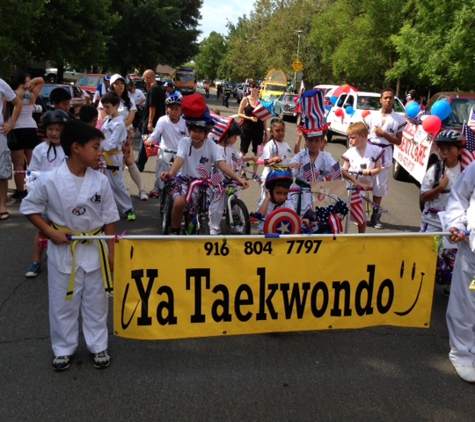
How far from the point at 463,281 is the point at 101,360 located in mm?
2667

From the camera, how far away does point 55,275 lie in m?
3.67

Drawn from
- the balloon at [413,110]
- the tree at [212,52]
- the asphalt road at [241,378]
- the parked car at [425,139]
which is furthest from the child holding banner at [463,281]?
the tree at [212,52]

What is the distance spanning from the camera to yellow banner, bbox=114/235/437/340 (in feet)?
11.8

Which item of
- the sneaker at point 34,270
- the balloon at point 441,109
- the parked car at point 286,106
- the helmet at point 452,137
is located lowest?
the sneaker at point 34,270

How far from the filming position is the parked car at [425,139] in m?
9.79

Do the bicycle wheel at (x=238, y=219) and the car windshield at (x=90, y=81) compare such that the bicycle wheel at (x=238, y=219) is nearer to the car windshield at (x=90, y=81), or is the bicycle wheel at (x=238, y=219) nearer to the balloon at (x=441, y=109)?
the balloon at (x=441, y=109)

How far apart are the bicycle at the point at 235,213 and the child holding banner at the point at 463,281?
245 centimetres

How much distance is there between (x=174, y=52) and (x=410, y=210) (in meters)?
42.2

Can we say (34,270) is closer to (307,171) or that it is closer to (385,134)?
(307,171)

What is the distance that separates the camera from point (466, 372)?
3834 mm

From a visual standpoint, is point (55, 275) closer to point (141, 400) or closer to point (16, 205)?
point (141, 400)

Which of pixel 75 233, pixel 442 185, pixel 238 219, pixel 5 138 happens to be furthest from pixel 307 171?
pixel 5 138

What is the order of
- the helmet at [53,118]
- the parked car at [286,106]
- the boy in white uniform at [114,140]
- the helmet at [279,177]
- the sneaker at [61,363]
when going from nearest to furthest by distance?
the sneaker at [61,363] → the helmet at [279,177] → the helmet at [53,118] → the boy in white uniform at [114,140] → the parked car at [286,106]

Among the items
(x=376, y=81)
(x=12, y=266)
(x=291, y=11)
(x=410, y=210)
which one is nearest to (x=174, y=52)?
(x=291, y=11)
